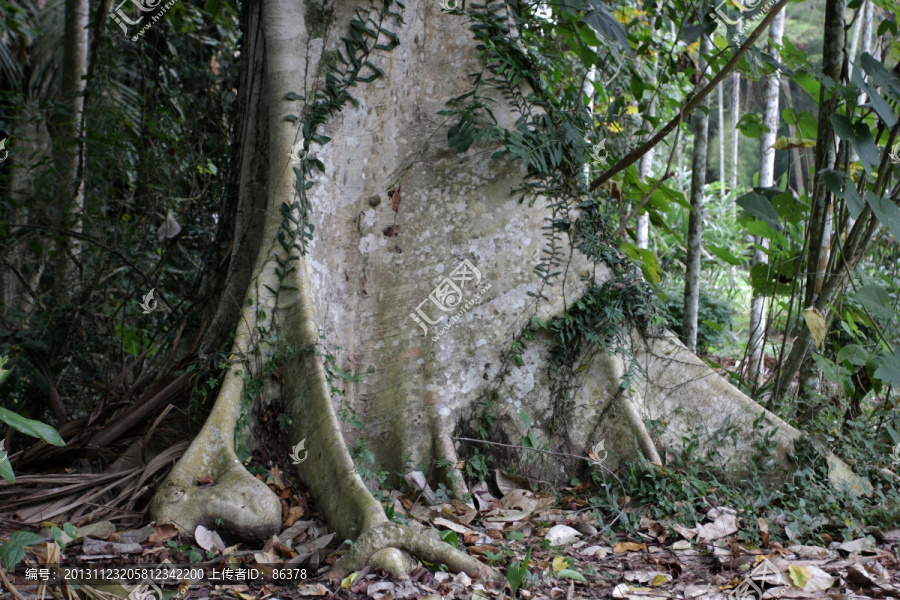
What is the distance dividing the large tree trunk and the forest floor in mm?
340

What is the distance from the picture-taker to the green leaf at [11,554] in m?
1.73

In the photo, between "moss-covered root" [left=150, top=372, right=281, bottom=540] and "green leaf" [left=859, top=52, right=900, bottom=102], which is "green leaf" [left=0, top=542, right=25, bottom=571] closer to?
"moss-covered root" [left=150, top=372, right=281, bottom=540]

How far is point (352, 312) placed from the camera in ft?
9.75

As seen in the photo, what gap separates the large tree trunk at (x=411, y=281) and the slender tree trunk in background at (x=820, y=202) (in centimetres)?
52

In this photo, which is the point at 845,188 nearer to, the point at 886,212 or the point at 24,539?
the point at 886,212

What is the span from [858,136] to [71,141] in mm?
4925

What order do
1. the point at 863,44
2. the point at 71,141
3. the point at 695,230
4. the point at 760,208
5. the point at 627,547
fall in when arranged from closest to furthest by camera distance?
the point at 627,547, the point at 760,208, the point at 695,230, the point at 71,141, the point at 863,44

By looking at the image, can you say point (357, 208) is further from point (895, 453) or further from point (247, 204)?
point (895, 453)

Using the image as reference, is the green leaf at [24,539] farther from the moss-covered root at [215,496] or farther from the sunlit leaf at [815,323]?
the sunlit leaf at [815,323]

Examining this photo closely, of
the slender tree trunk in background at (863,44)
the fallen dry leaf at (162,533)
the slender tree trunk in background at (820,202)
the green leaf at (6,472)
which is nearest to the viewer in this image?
the green leaf at (6,472)

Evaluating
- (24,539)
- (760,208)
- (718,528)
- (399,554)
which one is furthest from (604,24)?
(24,539)

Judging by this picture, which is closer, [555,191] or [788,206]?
[555,191]

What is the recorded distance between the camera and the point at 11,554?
5.72 feet

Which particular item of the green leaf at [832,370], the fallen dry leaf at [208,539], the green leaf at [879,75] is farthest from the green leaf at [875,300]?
the fallen dry leaf at [208,539]
